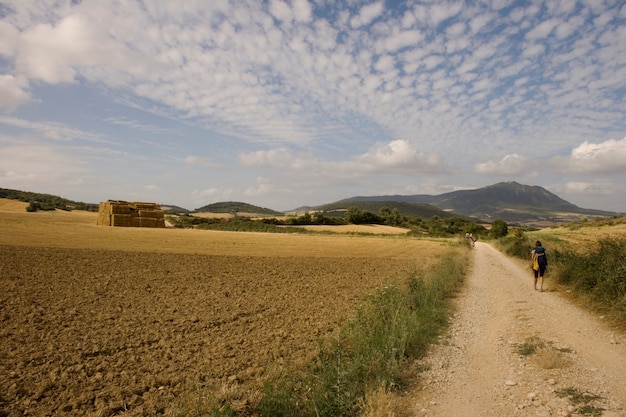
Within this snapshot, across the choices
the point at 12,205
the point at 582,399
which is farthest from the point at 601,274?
the point at 12,205

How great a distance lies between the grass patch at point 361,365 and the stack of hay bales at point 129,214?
67405mm

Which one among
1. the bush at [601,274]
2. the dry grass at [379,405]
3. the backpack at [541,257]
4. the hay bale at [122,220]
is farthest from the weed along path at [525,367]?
the hay bale at [122,220]

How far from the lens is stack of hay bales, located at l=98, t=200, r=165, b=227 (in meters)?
68.1

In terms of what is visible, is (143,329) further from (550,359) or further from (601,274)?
(601,274)

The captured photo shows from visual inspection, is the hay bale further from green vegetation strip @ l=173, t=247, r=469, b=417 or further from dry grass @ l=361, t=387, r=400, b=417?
dry grass @ l=361, t=387, r=400, b=417

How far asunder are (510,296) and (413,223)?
375 ft

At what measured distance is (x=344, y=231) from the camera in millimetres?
87500

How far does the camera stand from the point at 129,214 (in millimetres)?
71000

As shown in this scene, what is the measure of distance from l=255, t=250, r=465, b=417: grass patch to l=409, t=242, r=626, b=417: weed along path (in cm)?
55

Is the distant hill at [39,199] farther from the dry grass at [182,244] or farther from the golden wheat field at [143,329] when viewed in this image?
the golden wheat field at [143,329]

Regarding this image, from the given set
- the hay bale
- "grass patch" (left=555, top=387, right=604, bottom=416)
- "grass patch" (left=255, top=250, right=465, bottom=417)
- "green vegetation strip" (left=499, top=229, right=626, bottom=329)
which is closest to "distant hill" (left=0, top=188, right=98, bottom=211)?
the hay bale

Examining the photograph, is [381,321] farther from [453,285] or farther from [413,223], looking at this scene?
[413,223]

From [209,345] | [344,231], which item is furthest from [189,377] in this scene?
[344,231]

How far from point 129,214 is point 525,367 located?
7442 cm
